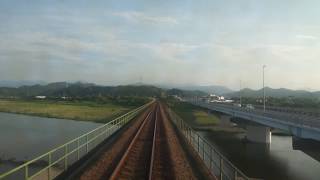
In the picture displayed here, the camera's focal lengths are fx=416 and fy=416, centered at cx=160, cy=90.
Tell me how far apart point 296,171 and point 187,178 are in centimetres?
2042

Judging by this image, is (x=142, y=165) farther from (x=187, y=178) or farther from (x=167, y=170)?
(x=187, y=178)

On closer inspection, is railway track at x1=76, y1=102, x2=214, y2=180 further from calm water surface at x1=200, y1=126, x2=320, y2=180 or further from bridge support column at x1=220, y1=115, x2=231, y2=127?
bridge support column at x1=220, y1=115, x2=231, y2=127

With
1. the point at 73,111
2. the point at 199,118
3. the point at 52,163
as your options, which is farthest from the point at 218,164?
the point at 73,111

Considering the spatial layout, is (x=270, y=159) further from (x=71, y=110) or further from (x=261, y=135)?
(x=71, y=110)

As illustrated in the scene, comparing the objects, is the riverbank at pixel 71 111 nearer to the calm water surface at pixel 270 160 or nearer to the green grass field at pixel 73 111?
the green grass field at pixel 73 111

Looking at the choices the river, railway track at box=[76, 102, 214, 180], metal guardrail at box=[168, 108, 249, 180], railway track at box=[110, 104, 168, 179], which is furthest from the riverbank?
railway track at box=[76, 102, 214, 180]

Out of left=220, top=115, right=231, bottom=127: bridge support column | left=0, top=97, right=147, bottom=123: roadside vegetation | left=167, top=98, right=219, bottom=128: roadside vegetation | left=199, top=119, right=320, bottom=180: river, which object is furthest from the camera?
left=0, top=97, right=147, bottom=123: roadside vegetation

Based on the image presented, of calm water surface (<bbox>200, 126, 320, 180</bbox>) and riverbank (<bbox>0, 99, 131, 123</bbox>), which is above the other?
riverbank (<bbox>0, 99, 131, 123</bbox>)

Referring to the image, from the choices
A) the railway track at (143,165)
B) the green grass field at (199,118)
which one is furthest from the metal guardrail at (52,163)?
the green grass field at (199,118)

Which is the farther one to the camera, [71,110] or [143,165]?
[71,110]

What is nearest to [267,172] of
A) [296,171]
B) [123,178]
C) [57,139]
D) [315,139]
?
[296,171]

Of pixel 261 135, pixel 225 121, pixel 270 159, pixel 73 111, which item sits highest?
pixel 73 111

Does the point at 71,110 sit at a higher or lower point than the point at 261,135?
higher

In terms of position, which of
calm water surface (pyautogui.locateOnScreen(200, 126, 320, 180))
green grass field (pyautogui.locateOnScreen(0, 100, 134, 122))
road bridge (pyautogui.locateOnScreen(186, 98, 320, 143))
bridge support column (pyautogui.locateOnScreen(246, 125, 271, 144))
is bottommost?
calm water surface (pyautogui.locateOnScreen(200, 126, 320, 180))
